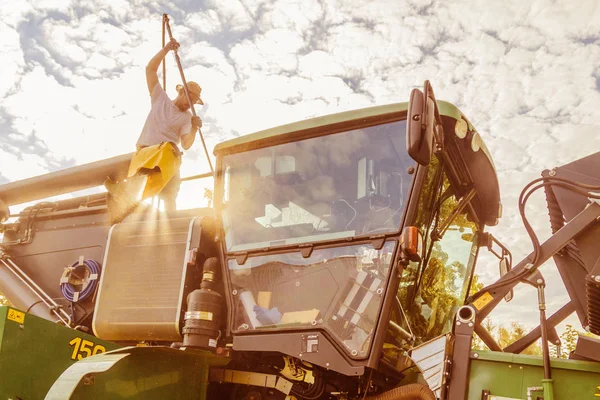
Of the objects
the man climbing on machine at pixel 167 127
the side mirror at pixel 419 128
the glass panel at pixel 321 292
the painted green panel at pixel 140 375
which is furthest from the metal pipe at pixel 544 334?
the man climbing on machine at pixel 167 127

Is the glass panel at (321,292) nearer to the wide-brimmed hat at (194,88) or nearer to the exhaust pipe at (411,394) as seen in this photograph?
the exhaust pipe at (411,394)

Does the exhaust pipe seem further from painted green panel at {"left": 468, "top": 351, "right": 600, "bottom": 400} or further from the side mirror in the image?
the side mirror

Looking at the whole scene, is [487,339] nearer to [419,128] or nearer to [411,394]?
[411,394]

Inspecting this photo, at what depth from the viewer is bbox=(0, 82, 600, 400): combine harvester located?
3805 mm

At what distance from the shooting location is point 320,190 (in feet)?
15.3

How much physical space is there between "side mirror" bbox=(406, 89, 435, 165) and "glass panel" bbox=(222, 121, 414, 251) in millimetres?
728

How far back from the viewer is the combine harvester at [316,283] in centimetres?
380

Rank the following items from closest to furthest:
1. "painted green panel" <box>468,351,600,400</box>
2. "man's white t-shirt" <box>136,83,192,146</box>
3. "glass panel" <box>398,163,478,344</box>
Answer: "painted green panel" <box>468,351,600,400</box>
"glass panel" <box>398,163,478,344</box>
"man's white t-shirt" <box>136,83,192,146</box>

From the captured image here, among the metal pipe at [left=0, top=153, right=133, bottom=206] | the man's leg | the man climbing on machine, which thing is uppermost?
the man climbing on machine

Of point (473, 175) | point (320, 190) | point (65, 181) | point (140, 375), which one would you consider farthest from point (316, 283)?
point (65, 181)

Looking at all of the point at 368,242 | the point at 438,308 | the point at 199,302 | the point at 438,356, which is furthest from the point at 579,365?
the point at 199,302

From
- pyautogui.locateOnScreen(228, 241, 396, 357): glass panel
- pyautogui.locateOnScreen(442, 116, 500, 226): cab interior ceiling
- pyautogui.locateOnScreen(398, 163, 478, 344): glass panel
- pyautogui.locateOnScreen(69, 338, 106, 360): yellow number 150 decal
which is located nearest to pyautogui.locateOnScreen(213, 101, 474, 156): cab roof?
pyautogui.locateOnScreen(442, 116, 500, 226): cab interior ceiling

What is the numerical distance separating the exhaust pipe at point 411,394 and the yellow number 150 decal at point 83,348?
204 cm

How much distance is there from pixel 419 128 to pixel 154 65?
3797 mm
